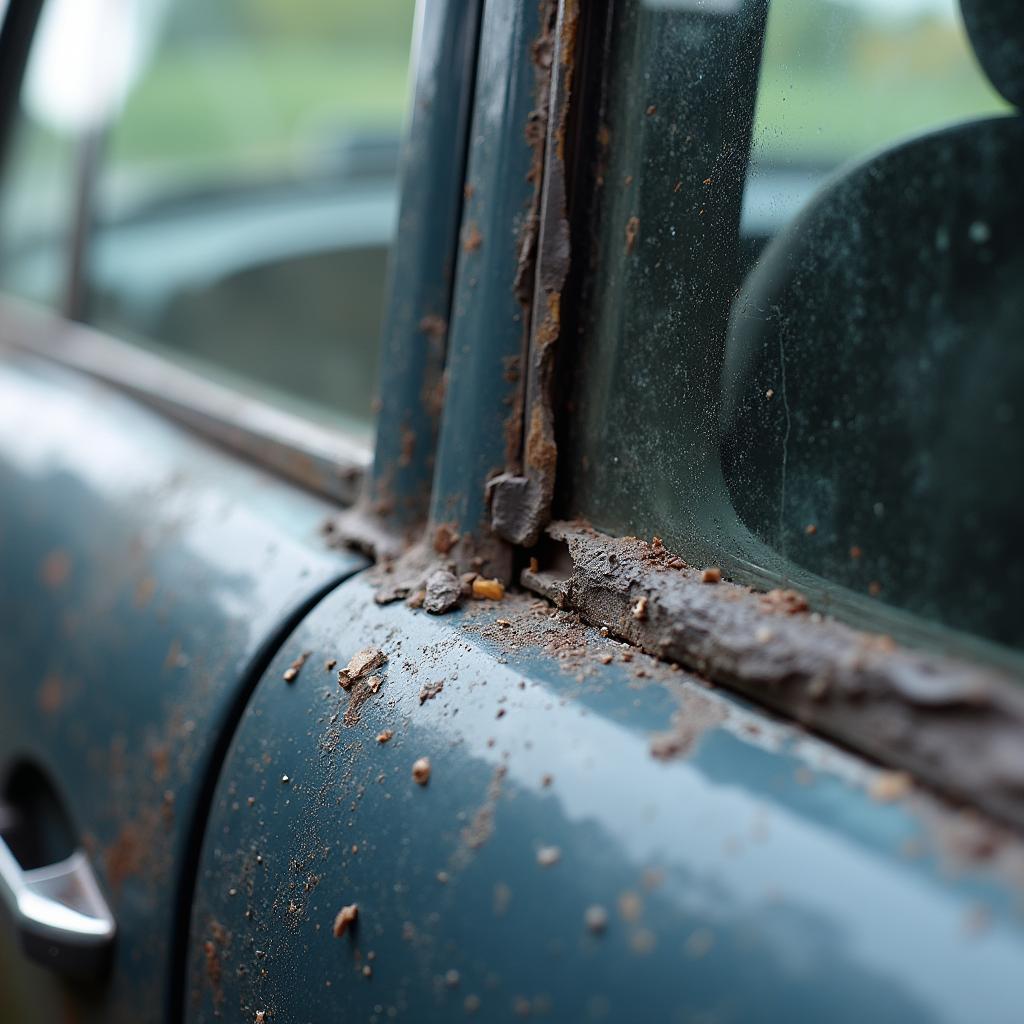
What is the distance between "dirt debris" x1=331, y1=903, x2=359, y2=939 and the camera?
0.78 m

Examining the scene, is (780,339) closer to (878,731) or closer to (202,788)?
(878,731)

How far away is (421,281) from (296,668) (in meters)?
0.38

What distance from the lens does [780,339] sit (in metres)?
0.77

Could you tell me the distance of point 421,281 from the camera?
1.09 meters

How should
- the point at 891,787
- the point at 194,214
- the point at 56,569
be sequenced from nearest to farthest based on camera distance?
the point at 891,787 → the point at 56,569 → the point at 194,214

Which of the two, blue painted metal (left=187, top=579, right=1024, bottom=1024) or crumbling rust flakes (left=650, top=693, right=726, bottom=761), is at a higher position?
crumbling rust flakes (left=650, top=693, right=726, bottom=761)

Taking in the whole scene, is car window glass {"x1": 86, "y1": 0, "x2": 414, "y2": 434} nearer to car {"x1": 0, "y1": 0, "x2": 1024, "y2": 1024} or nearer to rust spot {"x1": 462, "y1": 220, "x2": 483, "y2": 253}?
car {"x1": 0, "y1": 0, "x2": 1024, "y2": 1024}

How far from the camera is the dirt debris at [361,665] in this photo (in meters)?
0.89

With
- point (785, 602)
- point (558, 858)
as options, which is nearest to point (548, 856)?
point (558, 858)

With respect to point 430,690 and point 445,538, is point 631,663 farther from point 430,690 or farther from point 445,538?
point 445,538

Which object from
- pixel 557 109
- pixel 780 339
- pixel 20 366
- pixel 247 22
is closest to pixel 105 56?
pixel 20 366

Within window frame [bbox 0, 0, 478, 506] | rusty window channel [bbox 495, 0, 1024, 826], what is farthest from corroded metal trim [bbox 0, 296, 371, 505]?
rusty window channel [bbox 495, 0, 1024, 826]

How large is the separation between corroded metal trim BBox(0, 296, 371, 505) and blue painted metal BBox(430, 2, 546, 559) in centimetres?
23

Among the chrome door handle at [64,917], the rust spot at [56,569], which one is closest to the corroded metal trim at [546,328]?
the chrome door handle at [64,917]
